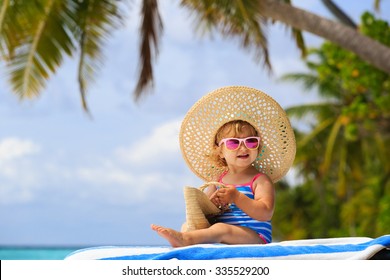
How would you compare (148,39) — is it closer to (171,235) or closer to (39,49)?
(39,49)

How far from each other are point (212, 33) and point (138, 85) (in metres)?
2.87

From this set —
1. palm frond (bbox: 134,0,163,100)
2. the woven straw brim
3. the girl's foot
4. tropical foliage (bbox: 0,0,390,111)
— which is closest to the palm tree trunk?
tropical foliage (bbox: 0,0,390,111)

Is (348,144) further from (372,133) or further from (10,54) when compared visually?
(10,54)

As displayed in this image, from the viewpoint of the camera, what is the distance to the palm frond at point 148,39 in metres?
9.38

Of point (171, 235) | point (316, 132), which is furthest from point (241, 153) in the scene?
point (316, 132)

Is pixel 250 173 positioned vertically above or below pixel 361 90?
below

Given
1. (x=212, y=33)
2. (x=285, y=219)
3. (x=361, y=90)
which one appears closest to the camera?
(x=212, y=33)

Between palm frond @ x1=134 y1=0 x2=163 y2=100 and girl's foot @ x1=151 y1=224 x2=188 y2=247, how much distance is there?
22.2 ft

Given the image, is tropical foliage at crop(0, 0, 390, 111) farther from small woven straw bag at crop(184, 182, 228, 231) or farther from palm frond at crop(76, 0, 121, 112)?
small woven straw bag at crop(184, 182, 228, 231)

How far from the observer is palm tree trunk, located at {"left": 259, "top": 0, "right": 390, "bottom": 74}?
8.66m

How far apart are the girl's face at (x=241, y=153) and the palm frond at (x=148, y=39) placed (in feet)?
20.5

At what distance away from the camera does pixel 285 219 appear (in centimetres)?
2406
